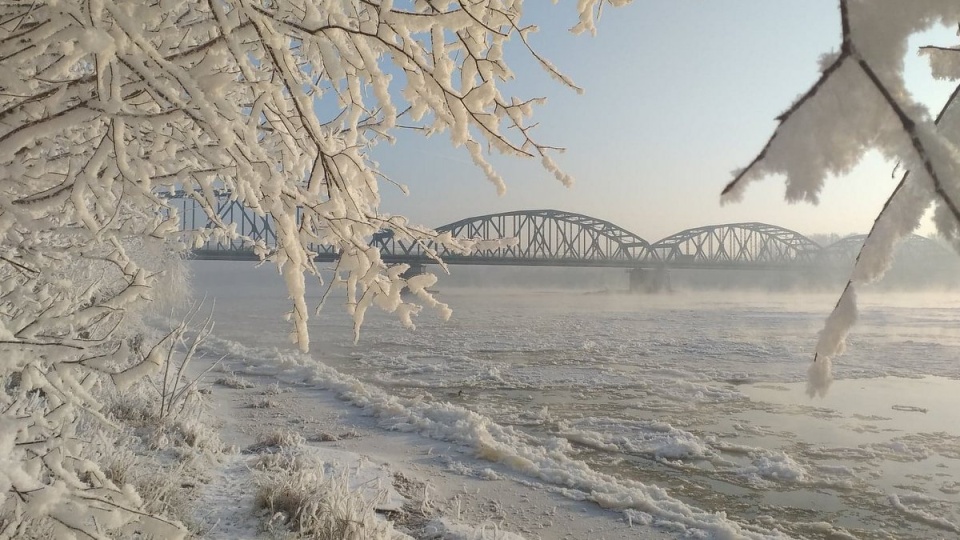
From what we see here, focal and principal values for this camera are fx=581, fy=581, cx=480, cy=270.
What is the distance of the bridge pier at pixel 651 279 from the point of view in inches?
3506

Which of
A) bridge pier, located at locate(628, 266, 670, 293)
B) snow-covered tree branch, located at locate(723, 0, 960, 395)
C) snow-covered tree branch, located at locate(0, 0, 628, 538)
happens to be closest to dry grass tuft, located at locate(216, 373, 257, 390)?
snow-covered tree branch, located at locate(0, 0, 628, 538)

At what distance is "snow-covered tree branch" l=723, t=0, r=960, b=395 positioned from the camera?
689 mm

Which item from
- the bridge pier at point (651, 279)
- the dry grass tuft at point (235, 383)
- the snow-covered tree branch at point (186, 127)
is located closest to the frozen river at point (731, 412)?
the dry grass tuft at point (235, 383)

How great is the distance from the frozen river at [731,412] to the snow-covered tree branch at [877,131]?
4.05m

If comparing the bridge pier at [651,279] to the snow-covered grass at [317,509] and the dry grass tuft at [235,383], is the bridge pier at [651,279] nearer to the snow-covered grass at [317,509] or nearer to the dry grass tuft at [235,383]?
the dry grass tuft at [235,383]

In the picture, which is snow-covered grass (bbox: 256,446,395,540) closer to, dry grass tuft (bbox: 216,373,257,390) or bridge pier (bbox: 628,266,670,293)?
dry grass tuft (bbox: 216,373,257,390)

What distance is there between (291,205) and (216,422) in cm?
766

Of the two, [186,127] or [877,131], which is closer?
[877,131]

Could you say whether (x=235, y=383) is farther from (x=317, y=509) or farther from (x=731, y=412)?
(x=731, y=412)

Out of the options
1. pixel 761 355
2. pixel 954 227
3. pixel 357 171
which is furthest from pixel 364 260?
pixel 761 355

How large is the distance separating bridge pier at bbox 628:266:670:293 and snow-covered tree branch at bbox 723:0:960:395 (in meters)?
91.3

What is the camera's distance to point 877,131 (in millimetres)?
776

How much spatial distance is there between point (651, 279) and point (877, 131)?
92371mm

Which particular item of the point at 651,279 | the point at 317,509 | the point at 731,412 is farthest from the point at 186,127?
the point at 651,279
